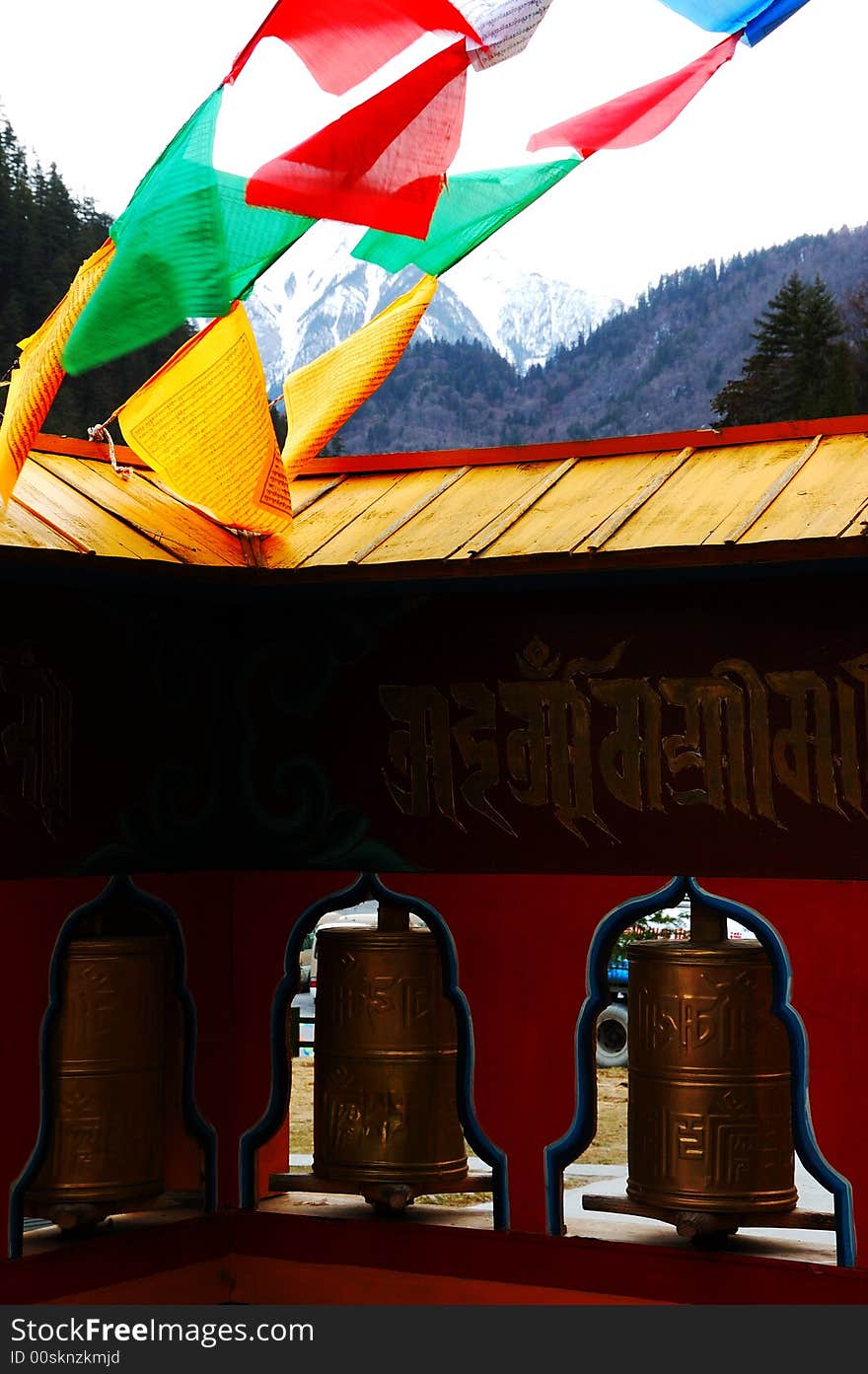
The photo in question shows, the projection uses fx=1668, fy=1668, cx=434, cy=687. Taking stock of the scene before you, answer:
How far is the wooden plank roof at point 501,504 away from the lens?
496 centimetres

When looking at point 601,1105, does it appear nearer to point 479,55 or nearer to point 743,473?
point 743,473

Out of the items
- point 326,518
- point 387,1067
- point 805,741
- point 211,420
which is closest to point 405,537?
point 326,518

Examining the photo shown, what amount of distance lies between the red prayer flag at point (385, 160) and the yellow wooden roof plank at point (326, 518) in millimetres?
1421

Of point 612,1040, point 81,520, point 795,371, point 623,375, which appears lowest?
point 612,1040

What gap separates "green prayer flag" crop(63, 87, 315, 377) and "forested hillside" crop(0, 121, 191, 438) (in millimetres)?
28203

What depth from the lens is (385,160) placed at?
446 cm

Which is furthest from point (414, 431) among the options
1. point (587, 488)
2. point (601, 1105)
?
point (587, 488)

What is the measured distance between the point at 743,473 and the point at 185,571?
182 centimetres

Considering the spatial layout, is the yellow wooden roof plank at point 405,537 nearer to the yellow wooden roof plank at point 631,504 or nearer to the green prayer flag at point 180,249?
the yellow wooden roof plank at point 631,504

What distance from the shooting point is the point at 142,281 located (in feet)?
15.1

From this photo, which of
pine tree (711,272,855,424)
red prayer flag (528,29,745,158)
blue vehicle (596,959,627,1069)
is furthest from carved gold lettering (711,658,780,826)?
pine tree (711,272,855,424)

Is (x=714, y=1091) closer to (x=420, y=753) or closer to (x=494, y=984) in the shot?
(x=494, y=984)

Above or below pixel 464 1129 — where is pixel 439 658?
above

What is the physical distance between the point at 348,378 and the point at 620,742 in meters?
1.68
